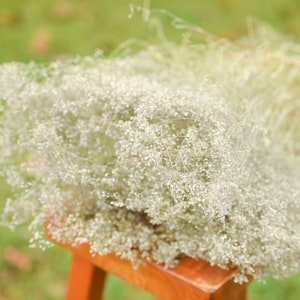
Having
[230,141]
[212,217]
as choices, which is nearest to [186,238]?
[212,217]

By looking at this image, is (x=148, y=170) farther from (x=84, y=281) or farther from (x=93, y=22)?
(x=93, y=22)

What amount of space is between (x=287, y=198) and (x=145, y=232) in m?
0.30

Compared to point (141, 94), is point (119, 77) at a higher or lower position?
higher

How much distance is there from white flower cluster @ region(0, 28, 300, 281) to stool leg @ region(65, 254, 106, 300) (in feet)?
0.60

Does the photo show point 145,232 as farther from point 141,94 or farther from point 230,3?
point 230,3

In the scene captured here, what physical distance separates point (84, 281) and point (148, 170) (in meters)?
0.44

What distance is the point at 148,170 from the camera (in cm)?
96

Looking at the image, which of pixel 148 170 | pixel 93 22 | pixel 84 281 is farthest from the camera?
pixel 93 22

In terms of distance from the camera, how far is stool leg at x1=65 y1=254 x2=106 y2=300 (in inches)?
49.7

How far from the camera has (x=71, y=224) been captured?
1074 millimetres

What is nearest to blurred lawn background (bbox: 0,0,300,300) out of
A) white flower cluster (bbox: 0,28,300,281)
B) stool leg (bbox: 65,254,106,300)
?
stool leg (bbox: 65,254,106,300)

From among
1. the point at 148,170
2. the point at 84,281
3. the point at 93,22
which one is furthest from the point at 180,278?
the point at 93,22

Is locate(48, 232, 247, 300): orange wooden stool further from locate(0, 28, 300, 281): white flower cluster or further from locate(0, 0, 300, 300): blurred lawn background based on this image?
locate(0, 0, 300, 300): blurred lawn background

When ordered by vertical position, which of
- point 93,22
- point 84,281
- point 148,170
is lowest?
point 84,281
